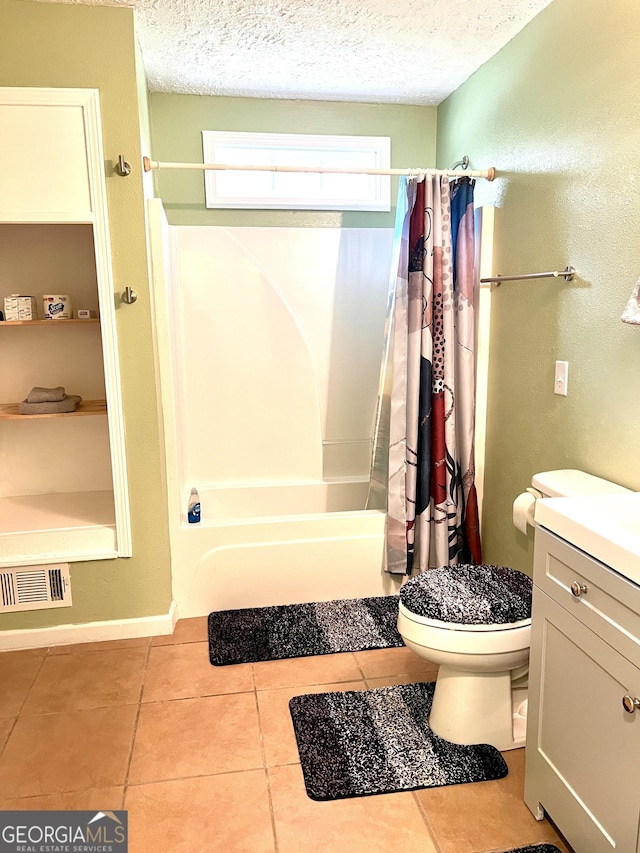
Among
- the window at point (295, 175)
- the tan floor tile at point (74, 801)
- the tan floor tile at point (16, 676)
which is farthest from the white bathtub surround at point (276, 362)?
the tan floor tile at point (74, 801)

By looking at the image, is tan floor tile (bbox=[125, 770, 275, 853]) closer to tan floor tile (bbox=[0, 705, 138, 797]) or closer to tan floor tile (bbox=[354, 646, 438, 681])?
tan floor tile (bbox=[0, 705, 138, 797])

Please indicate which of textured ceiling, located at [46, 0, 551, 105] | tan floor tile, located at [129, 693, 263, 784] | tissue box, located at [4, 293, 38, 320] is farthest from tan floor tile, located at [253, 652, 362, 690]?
textured ceiling, located at [46, 0, 551, 105]

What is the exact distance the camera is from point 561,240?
2.16 m

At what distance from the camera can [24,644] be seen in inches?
99.7

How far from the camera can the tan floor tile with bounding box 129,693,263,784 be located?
1.86 meters

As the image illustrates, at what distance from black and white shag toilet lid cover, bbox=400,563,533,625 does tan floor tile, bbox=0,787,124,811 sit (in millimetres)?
986

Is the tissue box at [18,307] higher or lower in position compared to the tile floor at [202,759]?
higher

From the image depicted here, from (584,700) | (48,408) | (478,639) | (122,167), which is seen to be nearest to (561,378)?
(478,639)

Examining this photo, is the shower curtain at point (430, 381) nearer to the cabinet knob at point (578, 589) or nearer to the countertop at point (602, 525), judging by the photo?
the countertop at point (602, 525)

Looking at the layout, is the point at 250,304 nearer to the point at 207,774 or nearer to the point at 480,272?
the point at 480,272

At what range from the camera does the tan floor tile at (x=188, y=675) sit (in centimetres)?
223

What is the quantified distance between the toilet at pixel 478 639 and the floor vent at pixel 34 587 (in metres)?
1.41

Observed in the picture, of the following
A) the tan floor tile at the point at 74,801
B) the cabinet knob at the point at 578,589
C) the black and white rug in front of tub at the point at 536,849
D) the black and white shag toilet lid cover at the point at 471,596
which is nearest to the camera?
the cabinet knob at the point at 578,589

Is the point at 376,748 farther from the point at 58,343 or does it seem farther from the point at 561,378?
the point at 58,343
